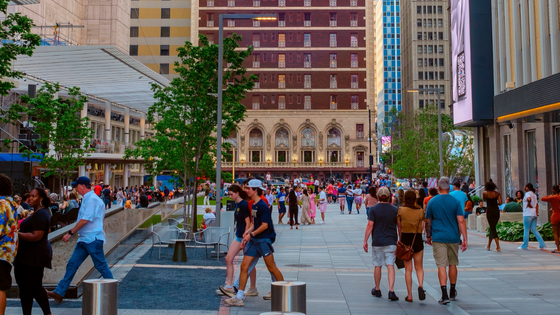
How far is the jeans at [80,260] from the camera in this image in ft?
26.5

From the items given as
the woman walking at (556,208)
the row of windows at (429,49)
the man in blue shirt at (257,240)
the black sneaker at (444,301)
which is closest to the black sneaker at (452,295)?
the black sneaker at (444,301)

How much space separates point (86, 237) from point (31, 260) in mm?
1513

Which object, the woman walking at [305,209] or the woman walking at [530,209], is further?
the woman walking at [305,209]

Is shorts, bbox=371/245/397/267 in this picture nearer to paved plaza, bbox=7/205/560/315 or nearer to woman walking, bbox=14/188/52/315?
paved plaza, bbox=7/205/560/315

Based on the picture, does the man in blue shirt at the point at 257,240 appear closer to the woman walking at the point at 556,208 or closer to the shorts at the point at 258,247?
the shorts at the point at 258,247

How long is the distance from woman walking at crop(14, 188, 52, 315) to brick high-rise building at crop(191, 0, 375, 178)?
232 feet

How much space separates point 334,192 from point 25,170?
1120 inches

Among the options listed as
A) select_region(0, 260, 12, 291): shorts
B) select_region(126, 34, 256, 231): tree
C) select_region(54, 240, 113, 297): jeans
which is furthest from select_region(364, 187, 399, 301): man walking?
select_region(126, 34, 256, 231): tree

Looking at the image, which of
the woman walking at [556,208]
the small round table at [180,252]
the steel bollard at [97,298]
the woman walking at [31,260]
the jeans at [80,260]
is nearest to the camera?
the steel bollard at [97,298]

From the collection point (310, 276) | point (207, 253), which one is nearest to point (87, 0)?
point (207, 253)

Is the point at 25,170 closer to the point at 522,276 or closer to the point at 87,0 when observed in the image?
the point at 522,276

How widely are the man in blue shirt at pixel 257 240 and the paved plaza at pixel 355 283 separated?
20.9 inches

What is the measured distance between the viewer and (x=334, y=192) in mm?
50906

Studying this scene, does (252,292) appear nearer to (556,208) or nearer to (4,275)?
(4,275)
